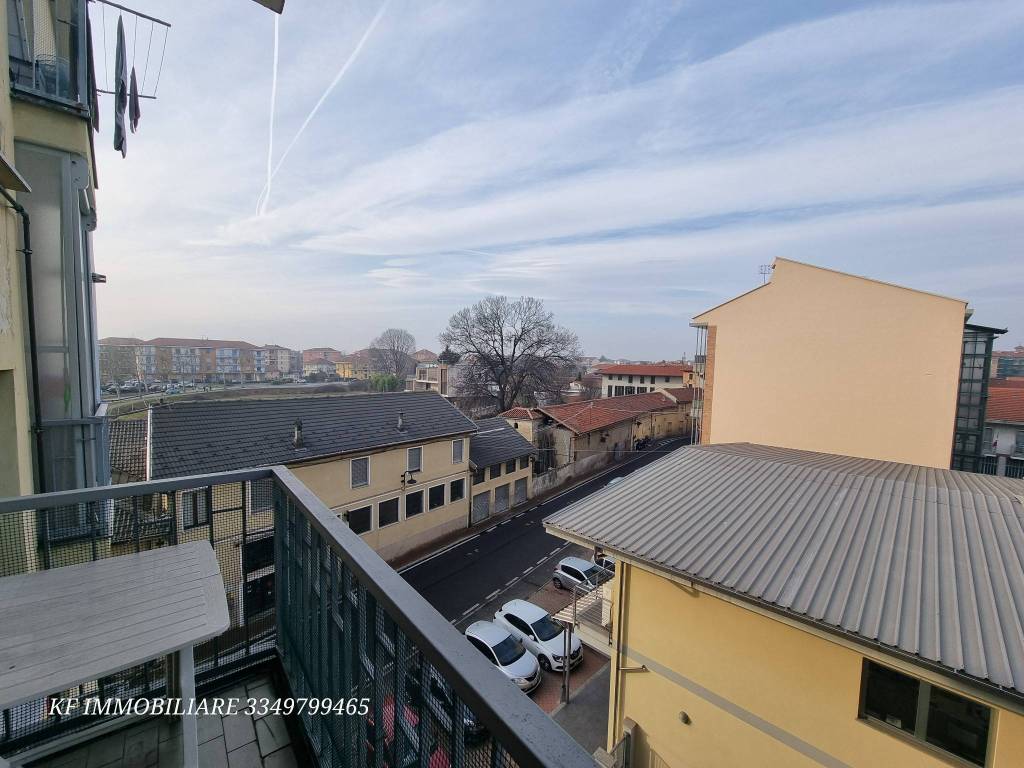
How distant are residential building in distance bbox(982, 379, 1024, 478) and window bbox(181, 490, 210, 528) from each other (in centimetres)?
2397

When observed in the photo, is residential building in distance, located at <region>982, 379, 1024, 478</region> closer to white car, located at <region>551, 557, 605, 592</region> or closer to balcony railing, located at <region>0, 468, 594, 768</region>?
white car, located at <region>551, 557, 605, 592</region>

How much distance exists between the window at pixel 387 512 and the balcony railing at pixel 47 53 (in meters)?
11.2

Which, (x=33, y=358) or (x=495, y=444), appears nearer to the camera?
(x=33, y=358)

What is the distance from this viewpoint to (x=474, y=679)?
29.0 inches

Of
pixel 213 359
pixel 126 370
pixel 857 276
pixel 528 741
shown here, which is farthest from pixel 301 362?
pixel 528 741

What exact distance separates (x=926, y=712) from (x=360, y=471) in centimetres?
1186

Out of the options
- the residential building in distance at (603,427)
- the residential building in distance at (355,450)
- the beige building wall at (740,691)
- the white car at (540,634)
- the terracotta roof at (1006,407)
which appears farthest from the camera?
the residential building in distance at (603,427)

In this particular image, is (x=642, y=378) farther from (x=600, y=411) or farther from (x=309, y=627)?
(x=309, y=627)

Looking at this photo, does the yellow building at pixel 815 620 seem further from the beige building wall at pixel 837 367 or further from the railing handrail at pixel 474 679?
the beige building wall at pixel 837 367

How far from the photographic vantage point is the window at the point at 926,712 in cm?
344

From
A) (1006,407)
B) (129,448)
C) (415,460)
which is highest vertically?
(1006,407)

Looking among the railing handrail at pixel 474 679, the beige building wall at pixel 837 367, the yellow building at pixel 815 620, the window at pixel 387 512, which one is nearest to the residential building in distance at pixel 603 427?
the beige building wall at pixel 837 367

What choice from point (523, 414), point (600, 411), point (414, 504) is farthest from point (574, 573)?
point (600, 411)

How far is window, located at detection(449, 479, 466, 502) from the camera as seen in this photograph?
15529 mm
